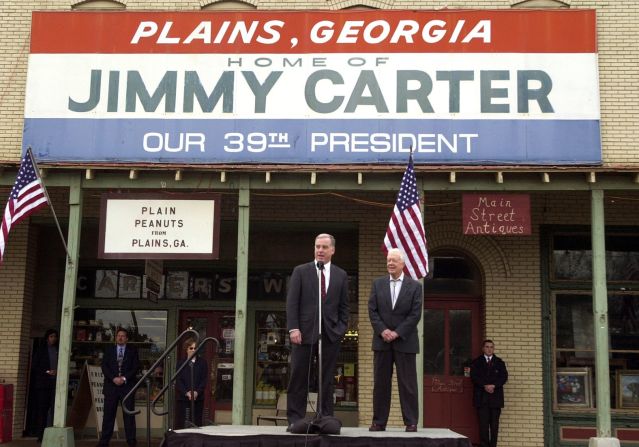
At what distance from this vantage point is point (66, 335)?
12.4 m

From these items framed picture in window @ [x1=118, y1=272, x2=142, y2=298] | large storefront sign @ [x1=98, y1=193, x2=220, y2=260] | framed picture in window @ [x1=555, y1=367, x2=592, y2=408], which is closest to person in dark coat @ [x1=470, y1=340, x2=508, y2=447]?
framed picture in window @ [x1=555, y1=367, x2=592, y2=408]

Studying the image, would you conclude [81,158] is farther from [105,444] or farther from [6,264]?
[105,444]

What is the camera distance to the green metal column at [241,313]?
11887 millimetres

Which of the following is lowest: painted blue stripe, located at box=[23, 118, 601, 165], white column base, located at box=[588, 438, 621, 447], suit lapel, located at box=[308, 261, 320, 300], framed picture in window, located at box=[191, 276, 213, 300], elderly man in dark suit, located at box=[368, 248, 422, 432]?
white column base, located at box=[588, 438, 621, 447]

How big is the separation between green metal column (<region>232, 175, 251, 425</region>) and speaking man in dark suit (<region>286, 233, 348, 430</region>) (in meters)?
3.69

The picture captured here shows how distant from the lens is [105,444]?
13508 millimetres

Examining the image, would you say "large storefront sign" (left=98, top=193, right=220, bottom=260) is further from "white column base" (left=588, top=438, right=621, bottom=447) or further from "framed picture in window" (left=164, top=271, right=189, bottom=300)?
"white column base" (left=588, top=438, right=621, bottom=447)

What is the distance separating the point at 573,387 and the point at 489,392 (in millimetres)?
1826

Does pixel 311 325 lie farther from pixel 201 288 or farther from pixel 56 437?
pixel 201 288

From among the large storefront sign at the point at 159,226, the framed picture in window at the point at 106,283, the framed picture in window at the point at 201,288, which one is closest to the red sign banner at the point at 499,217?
the large storefront sign at the point at 159,226

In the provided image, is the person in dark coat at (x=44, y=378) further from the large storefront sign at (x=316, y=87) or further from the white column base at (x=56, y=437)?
the large storefront sign at (x=316, y=87)

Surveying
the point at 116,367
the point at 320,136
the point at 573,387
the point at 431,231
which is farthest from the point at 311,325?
the point at 573,387

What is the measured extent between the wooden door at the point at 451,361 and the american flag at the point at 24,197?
688cm

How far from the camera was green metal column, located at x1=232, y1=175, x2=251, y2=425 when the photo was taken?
39.0ft
